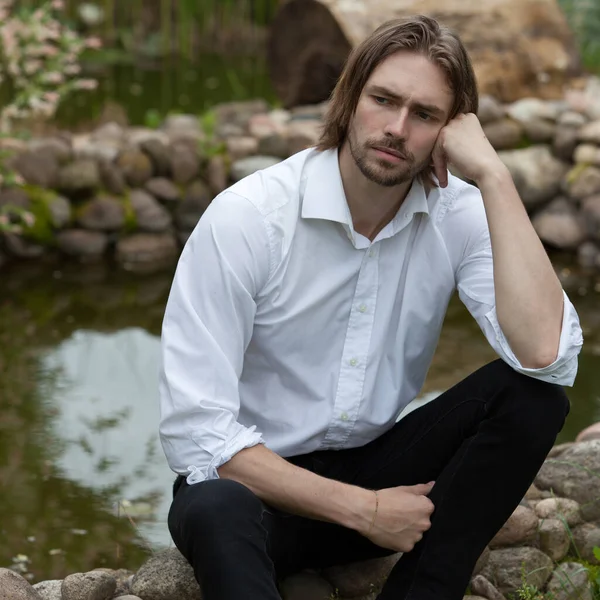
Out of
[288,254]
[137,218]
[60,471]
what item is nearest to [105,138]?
[137,218]

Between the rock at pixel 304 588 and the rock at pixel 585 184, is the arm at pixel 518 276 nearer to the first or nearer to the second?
the rock at pixel 304 588

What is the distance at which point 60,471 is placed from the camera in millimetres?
2967

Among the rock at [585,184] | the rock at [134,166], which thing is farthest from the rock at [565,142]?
the rock at [134,166]

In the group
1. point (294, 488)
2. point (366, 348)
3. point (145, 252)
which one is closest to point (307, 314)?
point (366, 348)

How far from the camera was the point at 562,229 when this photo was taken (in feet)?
16.6

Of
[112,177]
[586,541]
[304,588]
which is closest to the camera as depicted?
[304,588]

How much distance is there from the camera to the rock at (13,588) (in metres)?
1.89

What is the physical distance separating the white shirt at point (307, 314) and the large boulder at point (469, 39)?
3.76 m

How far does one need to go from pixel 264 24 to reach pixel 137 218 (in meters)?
5.07

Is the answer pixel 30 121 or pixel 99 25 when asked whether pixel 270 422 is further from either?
pixel 99 25

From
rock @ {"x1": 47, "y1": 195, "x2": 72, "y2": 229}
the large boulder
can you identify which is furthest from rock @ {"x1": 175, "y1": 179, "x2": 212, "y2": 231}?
Answer: the large boulder

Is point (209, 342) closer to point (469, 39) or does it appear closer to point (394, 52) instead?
point (394, 52)

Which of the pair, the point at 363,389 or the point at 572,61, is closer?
the point at 363,389

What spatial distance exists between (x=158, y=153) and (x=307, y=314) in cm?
309
